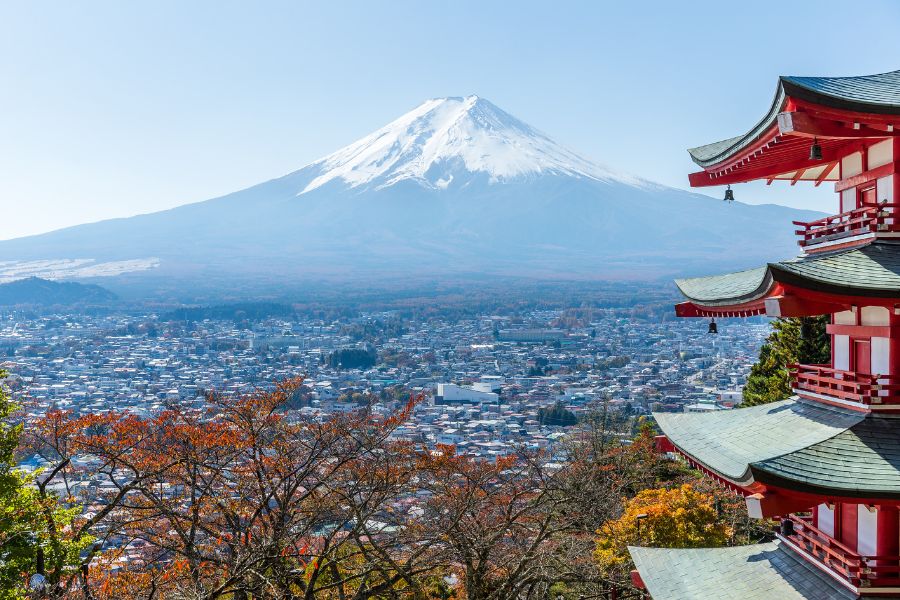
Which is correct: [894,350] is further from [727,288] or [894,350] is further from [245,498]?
[245,498]

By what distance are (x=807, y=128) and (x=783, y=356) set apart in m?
17.1

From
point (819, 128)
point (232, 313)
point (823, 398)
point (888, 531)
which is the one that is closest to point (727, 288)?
point (823, 398)

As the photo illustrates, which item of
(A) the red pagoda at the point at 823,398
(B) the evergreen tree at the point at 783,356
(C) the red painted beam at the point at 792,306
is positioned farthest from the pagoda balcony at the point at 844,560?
(B) the evergreen tree at the point at 783,356

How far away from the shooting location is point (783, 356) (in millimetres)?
21453

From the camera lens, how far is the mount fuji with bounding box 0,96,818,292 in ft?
400

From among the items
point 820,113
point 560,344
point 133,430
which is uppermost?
point 820,113

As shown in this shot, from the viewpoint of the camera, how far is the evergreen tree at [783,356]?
19.1m

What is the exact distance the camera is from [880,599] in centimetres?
570

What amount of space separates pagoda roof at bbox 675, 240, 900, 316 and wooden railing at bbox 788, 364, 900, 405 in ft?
2.38

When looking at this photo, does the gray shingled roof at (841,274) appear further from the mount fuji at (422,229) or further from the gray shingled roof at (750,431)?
the mount fuji at (422,229)

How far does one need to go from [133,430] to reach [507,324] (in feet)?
209

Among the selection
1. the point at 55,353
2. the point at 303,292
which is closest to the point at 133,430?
the point at 55,353

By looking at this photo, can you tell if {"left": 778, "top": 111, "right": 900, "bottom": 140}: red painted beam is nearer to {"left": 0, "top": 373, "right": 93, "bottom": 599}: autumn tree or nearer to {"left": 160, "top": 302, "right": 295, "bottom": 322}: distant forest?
{"left": 0, "top": 373, "right": 93, "bottom": 599}: autumn tree

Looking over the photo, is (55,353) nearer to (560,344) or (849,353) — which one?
(560,344)
